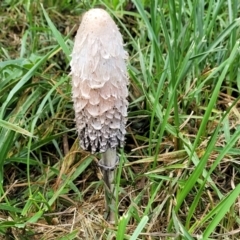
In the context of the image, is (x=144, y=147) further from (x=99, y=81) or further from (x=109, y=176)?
(x=99, y=81)

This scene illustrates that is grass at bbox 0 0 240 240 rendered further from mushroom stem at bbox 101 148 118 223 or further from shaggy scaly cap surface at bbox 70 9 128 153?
shaggy scaly cap surface at bbox 70 9 128 153

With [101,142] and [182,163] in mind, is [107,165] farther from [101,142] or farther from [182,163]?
[182,163]

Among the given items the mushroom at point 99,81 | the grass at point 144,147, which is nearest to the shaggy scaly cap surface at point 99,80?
the mushroom at point 99,81

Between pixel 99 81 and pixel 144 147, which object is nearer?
pixel 99 81

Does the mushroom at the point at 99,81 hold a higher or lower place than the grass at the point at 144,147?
higher

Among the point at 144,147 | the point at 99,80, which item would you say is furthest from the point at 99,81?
the point at 144,147

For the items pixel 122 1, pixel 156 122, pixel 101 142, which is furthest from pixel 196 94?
pixel 122 1

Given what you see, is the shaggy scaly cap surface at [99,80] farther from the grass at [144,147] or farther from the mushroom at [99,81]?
the grass at [144,147]
